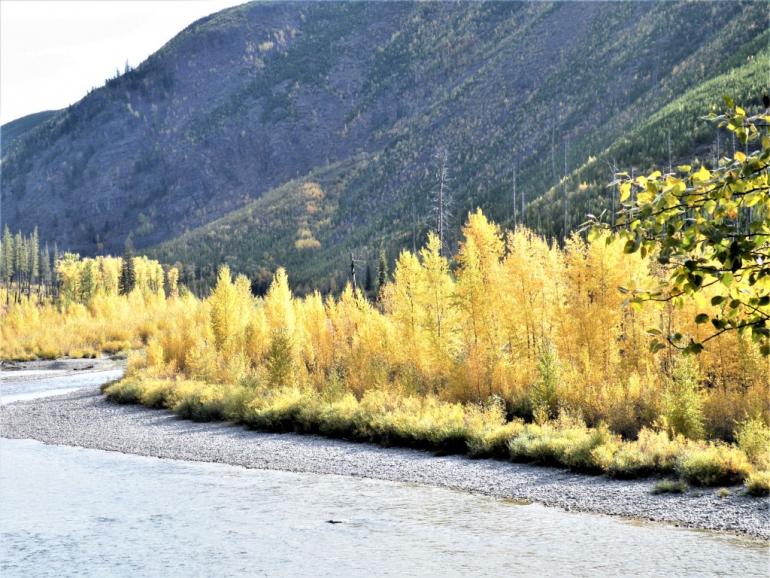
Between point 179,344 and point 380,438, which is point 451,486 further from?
point 179,344

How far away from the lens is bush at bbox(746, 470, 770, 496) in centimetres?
1605

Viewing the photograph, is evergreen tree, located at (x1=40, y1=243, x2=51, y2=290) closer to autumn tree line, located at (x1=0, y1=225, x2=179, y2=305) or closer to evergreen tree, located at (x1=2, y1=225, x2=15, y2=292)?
autumn tree line, located at (x1=0, y1=225, x2=179, y2=305)

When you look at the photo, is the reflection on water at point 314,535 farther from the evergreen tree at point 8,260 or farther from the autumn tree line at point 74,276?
the evergreen tree at point 8,260

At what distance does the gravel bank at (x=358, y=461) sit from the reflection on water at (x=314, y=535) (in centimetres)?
85

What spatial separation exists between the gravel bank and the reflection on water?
0.85 meters

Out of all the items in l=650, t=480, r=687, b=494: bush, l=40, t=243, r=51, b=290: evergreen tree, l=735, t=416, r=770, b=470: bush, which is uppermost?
l=40, t=243, r=51, b=290: evergreen tree

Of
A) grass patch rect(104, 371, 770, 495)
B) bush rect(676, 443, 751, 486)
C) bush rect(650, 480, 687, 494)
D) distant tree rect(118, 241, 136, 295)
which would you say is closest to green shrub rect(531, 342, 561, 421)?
grass patch rect(104, 371, 770, 495)

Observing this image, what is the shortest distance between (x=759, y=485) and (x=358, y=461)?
9890 millimetres

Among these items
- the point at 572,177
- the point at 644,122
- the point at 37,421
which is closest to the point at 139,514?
the point at 37,421

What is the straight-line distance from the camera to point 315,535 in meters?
14.4

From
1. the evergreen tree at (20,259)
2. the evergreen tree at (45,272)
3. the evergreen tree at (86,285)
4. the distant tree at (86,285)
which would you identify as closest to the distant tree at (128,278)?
the distant tree at (86,285)

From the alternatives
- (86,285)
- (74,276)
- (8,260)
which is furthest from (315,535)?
(8,260)

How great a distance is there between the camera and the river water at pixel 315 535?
12555 mm

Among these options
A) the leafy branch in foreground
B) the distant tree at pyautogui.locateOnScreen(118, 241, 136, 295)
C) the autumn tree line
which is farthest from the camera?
the distant tree at pyautogui.locateOnScreen(118, 241, 136, 295)
